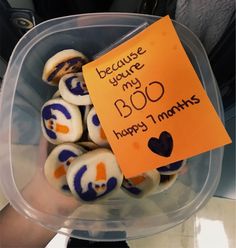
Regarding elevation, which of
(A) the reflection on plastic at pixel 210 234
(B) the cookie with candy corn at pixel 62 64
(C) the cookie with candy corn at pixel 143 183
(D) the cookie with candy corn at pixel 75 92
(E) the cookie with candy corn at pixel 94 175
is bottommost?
(A) the reflection on plastic at pixel 210 234

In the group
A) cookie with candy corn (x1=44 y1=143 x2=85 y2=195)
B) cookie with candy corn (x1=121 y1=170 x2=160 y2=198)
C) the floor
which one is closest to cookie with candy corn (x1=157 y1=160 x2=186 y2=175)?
cookie with candy corn (x1=121 y1=170 x2=160 y2=198)

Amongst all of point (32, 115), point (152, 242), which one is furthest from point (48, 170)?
point (152, 242)

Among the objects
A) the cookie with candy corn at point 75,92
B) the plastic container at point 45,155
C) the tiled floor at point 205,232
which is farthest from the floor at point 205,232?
the cookie with candy corn at point 75,92

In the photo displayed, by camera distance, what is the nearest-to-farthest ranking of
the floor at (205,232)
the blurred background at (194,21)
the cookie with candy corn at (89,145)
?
1. the blurred background at (194,21)
2. the cookie with candy corn at (89,145)
3. the floor at (205,232)

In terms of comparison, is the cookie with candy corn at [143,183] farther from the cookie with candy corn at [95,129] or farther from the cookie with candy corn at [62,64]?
the cookie with candy corn at [62,64]

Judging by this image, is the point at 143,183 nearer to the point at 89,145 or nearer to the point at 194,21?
the point at 89,145

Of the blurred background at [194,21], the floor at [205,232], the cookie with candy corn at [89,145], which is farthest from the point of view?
the floor at [205,232]

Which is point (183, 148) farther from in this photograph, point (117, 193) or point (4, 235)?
point (4, 235)

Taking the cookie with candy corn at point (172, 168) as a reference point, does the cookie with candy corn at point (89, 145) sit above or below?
above

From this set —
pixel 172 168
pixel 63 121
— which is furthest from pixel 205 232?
pixel 63 121
